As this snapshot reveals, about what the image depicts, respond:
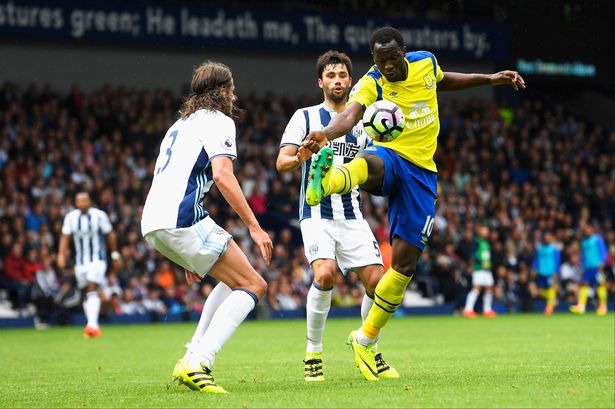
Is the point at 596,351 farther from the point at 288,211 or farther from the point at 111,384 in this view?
the point at 288,211

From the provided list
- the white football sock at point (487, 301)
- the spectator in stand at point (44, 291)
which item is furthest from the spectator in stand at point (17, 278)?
the white football sock at point (487, 301)

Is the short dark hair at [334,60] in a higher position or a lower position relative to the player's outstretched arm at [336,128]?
higher

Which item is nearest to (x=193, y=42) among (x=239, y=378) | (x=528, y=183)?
(x=528, y=183)

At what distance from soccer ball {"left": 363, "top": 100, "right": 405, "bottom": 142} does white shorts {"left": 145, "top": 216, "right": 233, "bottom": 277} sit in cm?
131

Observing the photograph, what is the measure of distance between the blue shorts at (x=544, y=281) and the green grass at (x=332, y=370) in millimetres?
7407

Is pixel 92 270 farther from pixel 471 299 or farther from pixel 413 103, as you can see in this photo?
pixel 413 103

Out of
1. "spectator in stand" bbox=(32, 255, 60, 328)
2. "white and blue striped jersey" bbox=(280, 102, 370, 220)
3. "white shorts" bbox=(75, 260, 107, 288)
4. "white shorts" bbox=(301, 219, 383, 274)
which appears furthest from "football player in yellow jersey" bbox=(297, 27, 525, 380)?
"spectator in stand" bbox=(32, 255, 60, 328)

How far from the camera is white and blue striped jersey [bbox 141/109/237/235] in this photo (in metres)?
7.07

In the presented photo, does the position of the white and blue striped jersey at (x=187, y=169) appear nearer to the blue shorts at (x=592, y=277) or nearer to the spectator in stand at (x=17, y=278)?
the spectator in stand at (x=17, y=278)

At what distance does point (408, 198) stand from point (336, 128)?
0.99 meters

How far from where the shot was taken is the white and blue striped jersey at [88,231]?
1633 centimetres

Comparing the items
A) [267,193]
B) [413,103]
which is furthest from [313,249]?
[267,193]

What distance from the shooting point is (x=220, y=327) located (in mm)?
7082

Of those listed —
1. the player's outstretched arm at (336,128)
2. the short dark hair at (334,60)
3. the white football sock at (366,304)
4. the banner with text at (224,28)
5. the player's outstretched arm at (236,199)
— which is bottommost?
the white football sock at (366,304)
